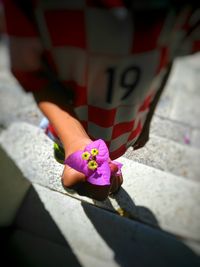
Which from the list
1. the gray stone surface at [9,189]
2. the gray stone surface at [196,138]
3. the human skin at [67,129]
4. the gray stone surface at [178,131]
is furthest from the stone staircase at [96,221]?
the human skin at [67,129]

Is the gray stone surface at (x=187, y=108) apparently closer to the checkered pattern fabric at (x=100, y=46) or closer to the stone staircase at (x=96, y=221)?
the stone staircase at (x=96, y=221)

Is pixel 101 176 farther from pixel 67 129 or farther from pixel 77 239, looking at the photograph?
pixel 77 239

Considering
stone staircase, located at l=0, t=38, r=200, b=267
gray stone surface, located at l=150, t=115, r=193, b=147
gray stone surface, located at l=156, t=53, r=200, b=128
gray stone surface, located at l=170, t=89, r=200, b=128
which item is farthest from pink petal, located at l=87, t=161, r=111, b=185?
gray stone surface, located at l=170, t=89, r=200, b=128

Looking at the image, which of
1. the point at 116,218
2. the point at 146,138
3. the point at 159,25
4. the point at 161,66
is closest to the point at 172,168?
the point at 116,218

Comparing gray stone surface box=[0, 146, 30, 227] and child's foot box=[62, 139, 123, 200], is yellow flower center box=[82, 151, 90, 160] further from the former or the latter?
gray stone surface box=[0, 146, 30, 227]

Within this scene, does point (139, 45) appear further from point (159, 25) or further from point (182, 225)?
point (182, 225)

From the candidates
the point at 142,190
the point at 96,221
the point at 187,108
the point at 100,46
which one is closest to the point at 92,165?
the point at 100,46
